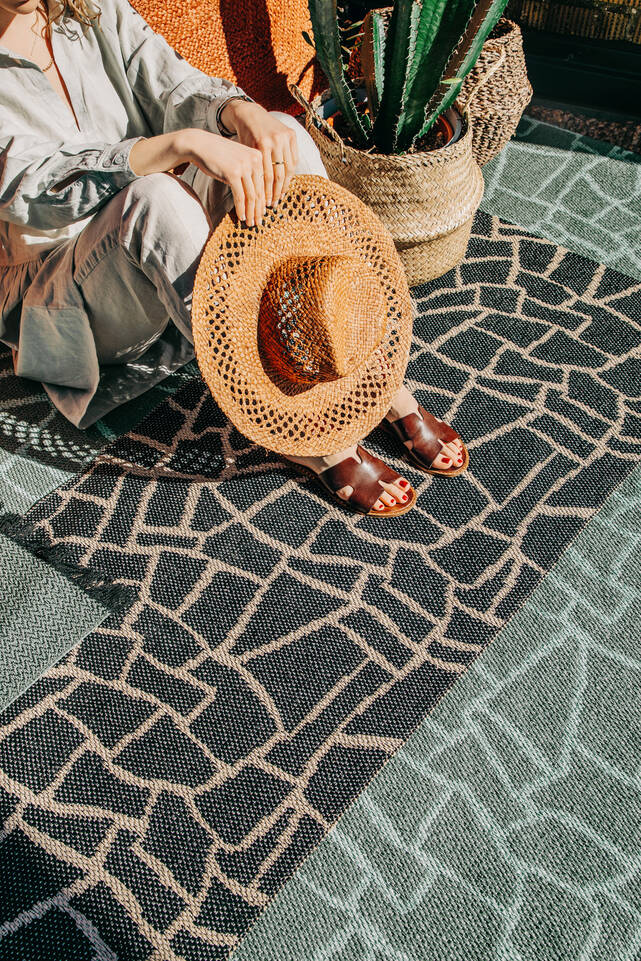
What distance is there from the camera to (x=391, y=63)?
62.9 inches

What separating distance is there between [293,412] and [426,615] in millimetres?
456

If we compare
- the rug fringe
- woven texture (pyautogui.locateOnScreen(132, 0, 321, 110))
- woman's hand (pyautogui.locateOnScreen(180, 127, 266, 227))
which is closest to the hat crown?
woman's hand (pyautogui.locateOnScreen(180, 127, 266, 227))

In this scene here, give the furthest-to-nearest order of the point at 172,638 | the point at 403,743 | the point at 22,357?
the point at 22,357, the point at 172,638, the point at 403,743

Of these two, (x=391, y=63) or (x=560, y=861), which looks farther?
(x=391, y=63)

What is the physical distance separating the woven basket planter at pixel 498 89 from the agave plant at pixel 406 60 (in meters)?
0.30

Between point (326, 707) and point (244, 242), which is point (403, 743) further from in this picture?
point (244, 242)

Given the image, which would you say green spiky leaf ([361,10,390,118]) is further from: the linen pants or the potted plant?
the linen pants

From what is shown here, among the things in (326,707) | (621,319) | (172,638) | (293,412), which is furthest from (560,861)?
(621,319)

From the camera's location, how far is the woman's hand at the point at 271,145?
1260 mm

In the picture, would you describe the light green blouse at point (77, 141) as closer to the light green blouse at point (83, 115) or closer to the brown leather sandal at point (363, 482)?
the light green blouse at point (83, 115)

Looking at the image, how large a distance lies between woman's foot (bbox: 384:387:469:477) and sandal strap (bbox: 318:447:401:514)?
12 centimetres

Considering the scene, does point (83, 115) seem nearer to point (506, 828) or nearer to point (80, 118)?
point (80, 118)

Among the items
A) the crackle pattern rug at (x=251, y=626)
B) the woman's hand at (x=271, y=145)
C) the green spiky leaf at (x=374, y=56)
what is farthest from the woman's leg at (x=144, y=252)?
the green spiky leaf at (x=374, y=56)

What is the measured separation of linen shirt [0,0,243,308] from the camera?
118 cm
